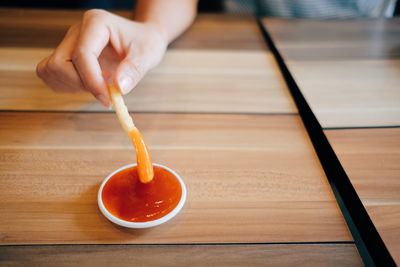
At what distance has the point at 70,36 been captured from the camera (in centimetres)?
92

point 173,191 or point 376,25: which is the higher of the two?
point 376,25

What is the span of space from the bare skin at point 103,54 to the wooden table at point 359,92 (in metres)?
0.43

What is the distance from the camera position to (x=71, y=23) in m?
1.33

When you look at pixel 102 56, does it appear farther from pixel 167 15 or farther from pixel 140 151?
pixel 140 151

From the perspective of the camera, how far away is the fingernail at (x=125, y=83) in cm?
76

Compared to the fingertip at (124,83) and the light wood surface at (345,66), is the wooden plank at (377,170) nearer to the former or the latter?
the light wood surface at (345,66)

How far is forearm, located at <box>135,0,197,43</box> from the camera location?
1.16m

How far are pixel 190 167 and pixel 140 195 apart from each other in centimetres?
13

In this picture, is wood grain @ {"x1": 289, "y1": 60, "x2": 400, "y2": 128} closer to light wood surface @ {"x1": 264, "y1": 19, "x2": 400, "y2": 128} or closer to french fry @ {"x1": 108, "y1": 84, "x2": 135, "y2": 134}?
light wood surface @ {"x1": 264, "y1": 19, "x2": 400, "y2": 128}

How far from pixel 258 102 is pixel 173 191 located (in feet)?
1.29

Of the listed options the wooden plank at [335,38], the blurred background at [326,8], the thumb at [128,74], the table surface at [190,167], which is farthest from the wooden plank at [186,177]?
the blurred background at [326,8]

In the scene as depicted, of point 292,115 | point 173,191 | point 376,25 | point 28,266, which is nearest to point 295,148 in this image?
point 292,115

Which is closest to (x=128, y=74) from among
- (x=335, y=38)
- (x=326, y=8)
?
(x=335, y=38)

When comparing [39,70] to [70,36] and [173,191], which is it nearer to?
[70,36]
